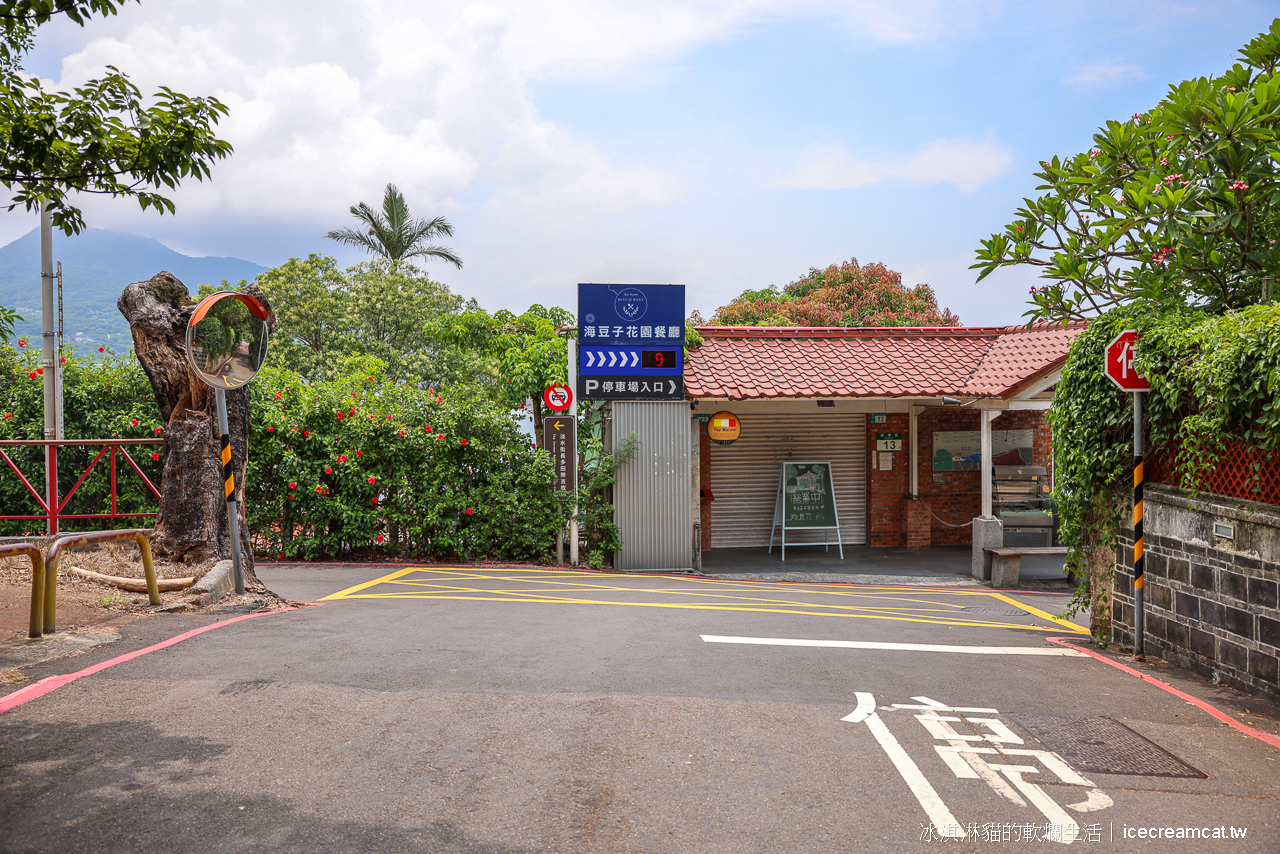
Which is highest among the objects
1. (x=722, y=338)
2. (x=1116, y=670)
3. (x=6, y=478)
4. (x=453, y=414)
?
(x=722, y=338)

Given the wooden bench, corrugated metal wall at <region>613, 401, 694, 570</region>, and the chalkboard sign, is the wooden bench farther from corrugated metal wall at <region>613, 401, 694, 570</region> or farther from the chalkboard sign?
corrugated metal wall at <region>613, 401, 694, 570</region>

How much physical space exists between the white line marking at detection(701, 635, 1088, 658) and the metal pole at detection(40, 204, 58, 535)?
8.65 m

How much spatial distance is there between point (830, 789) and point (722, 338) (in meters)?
12.4

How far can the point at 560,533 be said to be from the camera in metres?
13.4

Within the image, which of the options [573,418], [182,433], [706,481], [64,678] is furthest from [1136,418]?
[706,481]

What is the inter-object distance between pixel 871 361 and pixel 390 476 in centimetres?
873

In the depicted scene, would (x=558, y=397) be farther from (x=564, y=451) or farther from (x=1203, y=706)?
(x=1203, y=706)

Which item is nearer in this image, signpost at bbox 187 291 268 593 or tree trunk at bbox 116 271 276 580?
signpost at bbox 187 291 268 593

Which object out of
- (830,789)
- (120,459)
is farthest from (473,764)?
(120,459)

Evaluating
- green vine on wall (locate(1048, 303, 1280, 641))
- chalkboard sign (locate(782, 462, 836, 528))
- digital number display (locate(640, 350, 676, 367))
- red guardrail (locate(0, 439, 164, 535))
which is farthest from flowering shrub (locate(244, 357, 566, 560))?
green vine on wall (locate(1048, 303, 1280, 641))

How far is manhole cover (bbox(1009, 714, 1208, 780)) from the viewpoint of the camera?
4352mm

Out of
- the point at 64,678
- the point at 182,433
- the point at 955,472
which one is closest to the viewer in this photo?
the point at 64,678

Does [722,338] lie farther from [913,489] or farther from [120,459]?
[120,459]

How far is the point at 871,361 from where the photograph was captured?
15.1 meters
